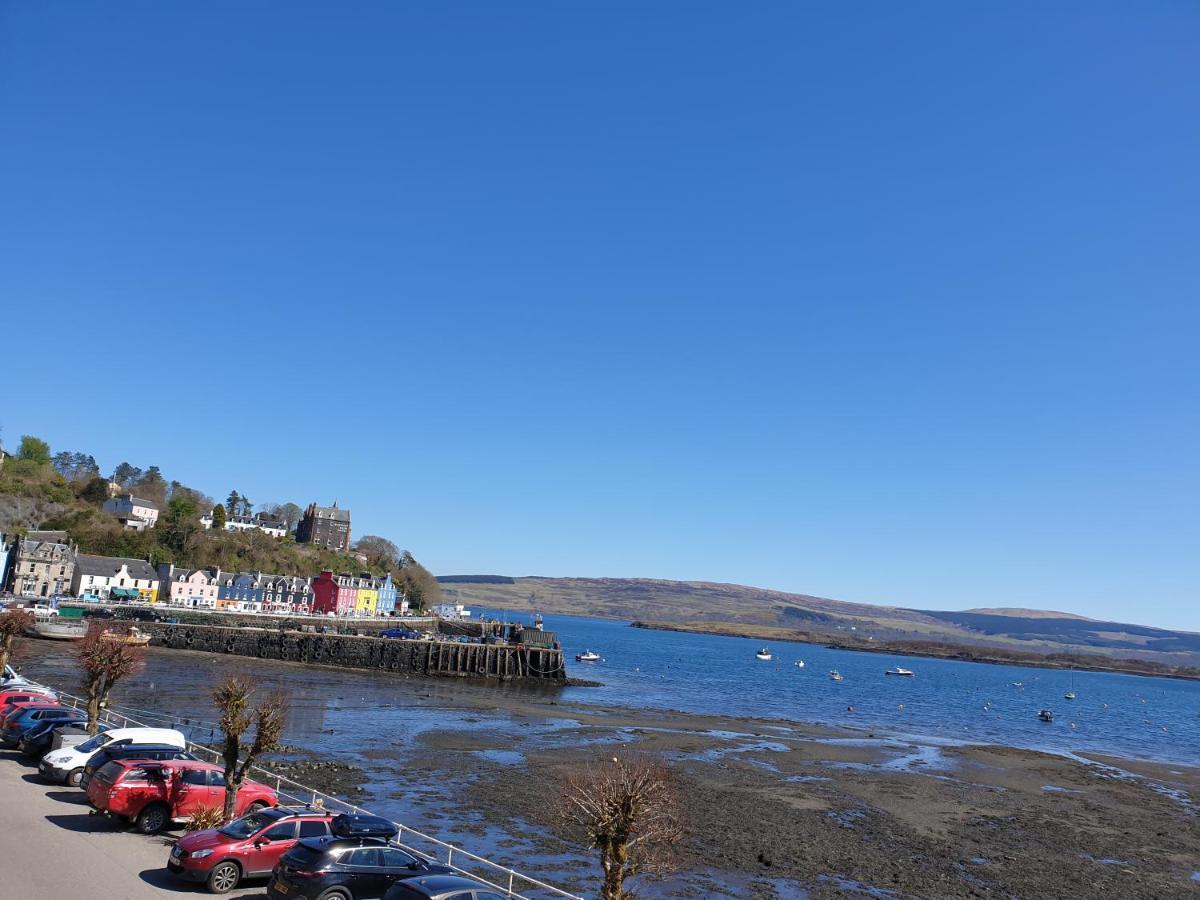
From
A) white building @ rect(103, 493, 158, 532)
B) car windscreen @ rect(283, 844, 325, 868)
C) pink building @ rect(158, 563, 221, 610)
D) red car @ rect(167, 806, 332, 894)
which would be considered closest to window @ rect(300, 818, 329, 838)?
red car @ rect(167, 806, 332, 894)

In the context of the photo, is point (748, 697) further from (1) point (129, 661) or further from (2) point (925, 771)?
(1) point (129, 661)

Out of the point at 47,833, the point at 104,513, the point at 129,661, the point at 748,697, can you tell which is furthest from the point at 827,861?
the point at 104,513

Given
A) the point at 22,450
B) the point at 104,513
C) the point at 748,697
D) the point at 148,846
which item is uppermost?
the point at 22,450

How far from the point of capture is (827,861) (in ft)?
108

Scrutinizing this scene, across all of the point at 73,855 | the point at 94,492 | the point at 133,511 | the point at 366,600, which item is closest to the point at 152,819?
the point at 73,855

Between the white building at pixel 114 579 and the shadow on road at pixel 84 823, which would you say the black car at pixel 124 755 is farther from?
the white building at pixel 114 579

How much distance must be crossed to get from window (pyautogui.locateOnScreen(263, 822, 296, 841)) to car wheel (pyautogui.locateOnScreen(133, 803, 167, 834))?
514 cm

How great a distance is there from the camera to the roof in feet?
396

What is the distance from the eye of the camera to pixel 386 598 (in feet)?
A: 584

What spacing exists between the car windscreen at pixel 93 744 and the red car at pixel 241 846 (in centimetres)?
1053

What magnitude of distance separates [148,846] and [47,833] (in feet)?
8.14

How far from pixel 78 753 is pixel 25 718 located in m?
6.89

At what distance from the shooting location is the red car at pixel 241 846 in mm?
18594

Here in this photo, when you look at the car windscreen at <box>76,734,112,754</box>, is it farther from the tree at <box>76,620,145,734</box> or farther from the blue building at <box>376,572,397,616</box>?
the blue building at <box>376,572,397,616</box>
